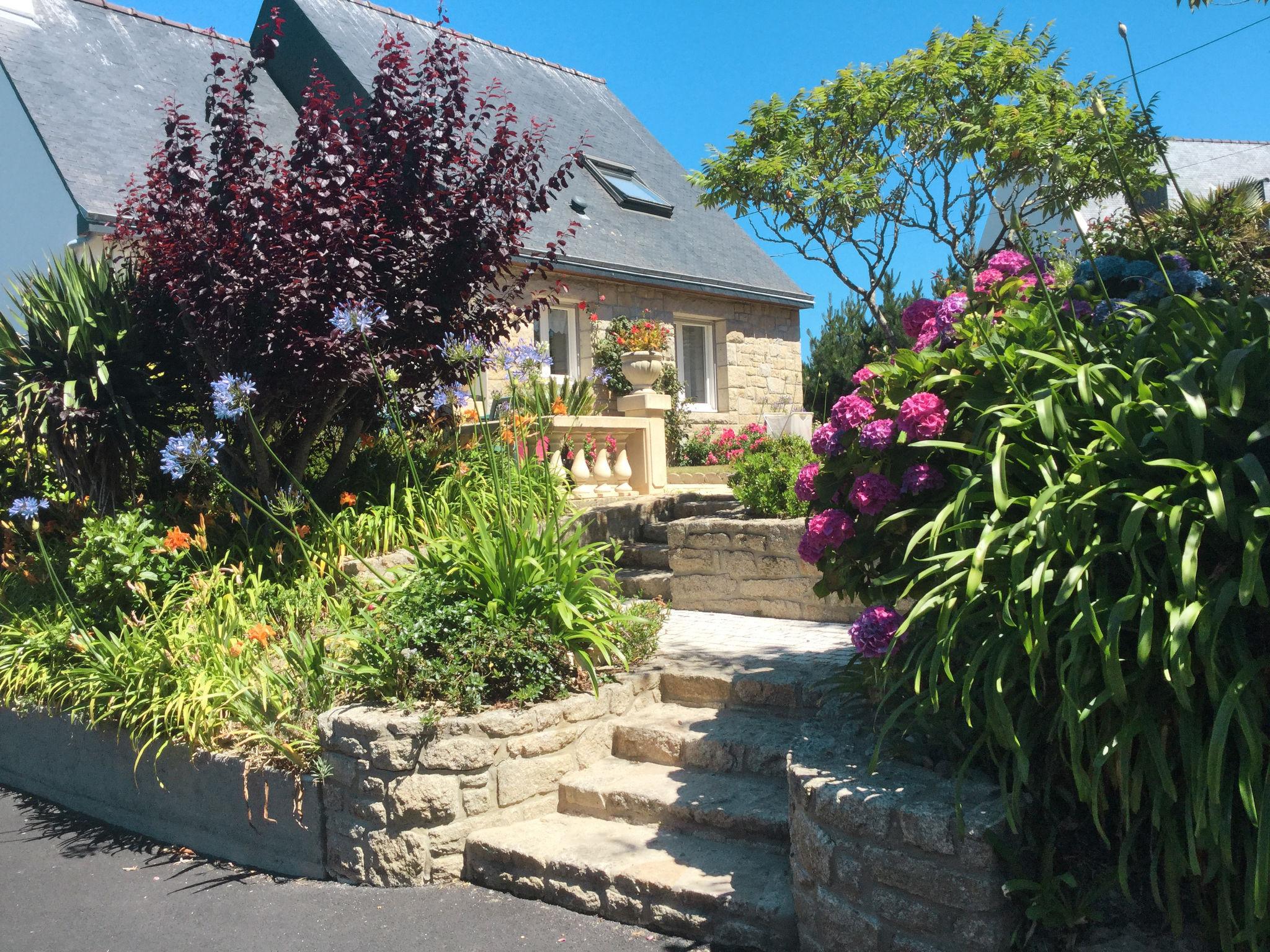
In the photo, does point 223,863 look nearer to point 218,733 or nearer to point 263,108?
point 218,733

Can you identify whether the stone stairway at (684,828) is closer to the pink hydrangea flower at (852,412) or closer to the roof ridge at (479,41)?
the pink hydrangea flower at (852,412)

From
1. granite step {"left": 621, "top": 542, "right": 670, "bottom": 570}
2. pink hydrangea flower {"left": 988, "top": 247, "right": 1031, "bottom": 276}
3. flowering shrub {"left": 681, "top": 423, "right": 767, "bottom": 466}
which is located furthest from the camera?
flowering shrub {"left": 681, "top": 423, "right": 767, "bottom": 466}

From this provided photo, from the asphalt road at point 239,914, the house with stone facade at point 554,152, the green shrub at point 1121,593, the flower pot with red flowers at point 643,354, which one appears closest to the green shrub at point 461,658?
the asphalt road at point 239,914

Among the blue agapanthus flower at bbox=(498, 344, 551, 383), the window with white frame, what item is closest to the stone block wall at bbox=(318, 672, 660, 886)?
the blue agapanthus flower at bbox=(498, 344, 551, 383)

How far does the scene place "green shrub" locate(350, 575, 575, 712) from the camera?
13.5 feet

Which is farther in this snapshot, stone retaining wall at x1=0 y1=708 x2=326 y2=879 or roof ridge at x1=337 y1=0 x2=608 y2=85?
roof ridge at x1=337 y1=0 x2=608 y2=85

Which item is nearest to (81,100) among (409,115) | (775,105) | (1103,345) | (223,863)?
(409,115)

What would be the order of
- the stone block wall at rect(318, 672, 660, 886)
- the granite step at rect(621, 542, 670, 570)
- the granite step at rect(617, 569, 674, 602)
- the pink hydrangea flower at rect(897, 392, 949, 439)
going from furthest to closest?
the granite step at rect(621, 542, 670, 570) < the granite step at rect(617, 569, 674, 602) < the stone block wall at rect(318, 672, 660, 886) < the pink hydrangea flower at rect(897, 392, 949, 439)

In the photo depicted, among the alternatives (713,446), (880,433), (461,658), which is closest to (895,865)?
(880,433)

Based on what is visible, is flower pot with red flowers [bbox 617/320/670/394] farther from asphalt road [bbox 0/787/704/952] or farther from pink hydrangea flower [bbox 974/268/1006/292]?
asphalt road [bbox 0/787/704/952]

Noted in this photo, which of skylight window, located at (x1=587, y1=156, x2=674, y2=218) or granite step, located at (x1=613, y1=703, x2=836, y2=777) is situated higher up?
skylight window, located at (x1=587, y1=156, x2=674, y2=218)

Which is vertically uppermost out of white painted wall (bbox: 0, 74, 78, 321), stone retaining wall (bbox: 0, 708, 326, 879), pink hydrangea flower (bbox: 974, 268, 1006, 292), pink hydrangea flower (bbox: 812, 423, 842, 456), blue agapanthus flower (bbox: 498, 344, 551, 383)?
white painted wall (bbox: 0, 74, 78, 321)

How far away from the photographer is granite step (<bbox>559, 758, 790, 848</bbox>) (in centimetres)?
365

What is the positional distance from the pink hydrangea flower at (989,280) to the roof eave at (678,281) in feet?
22.7
